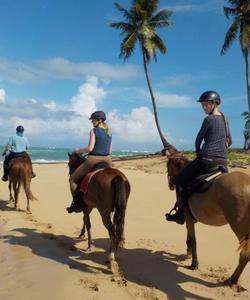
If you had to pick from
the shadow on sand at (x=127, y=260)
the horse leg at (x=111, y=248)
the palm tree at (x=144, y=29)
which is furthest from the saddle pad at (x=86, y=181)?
the palm tree at (x=144, y=29)

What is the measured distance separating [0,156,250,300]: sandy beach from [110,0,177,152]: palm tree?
2590 cm

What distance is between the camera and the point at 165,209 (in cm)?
1207

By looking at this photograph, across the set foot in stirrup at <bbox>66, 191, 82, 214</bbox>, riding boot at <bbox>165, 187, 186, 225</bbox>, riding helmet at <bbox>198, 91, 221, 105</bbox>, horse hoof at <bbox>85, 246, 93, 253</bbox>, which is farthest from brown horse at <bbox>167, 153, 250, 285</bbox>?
foot in stirrup at <bbox>66, 191, 82, 214</bbox>

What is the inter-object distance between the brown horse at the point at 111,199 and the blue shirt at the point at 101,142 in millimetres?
541

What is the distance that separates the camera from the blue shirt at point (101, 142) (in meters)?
7.41

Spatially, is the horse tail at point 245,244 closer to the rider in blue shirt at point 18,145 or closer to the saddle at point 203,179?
the saddle at point 203,179

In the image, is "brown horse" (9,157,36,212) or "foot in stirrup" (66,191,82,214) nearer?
"foot in stirrup" (66,191,82,214)

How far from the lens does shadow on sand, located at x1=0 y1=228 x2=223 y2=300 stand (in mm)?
5770

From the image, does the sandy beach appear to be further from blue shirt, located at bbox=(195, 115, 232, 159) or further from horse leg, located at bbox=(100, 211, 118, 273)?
blue shirt, located at bbox=(195, 115, 232, 159)

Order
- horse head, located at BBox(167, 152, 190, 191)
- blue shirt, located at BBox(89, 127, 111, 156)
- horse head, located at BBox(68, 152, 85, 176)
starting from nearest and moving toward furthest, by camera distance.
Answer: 1. horse head, located at BBox(167, 152, 190, 191)
2. blue shirt, located at BBox(89, 127, 111, 156)
3. horse head, located at BBox(68, 152, 85, 176)

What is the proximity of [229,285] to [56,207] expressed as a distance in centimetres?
820

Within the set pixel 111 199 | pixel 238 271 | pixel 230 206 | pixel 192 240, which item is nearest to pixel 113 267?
pixel 111 199

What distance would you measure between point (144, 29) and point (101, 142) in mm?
30600

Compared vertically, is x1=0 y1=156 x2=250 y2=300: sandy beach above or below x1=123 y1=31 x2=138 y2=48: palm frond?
below
